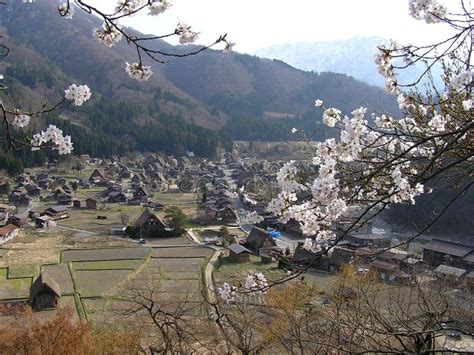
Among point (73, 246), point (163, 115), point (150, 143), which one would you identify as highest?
point (163, 115)

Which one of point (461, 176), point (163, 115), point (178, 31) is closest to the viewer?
point (178, 31)

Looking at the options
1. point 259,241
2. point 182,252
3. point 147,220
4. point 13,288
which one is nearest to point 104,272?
point 13,288

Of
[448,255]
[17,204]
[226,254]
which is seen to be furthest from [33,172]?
[448,255]

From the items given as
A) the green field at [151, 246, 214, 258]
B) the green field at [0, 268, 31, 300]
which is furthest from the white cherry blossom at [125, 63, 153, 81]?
the green field at [151, 246, 214, 258]

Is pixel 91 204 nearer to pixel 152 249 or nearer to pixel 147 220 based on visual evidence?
pixel 147 220

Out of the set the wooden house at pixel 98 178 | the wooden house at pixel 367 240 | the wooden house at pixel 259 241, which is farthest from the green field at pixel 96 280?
the wooden house at pixel 98 178

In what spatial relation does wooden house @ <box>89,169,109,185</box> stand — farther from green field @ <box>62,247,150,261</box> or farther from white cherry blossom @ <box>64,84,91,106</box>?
white cherry blossom @ <box>64,84,91,106</box>

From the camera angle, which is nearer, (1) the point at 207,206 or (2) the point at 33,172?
(1) the point at 207,206

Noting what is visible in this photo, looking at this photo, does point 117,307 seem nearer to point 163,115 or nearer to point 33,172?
point 33,172
